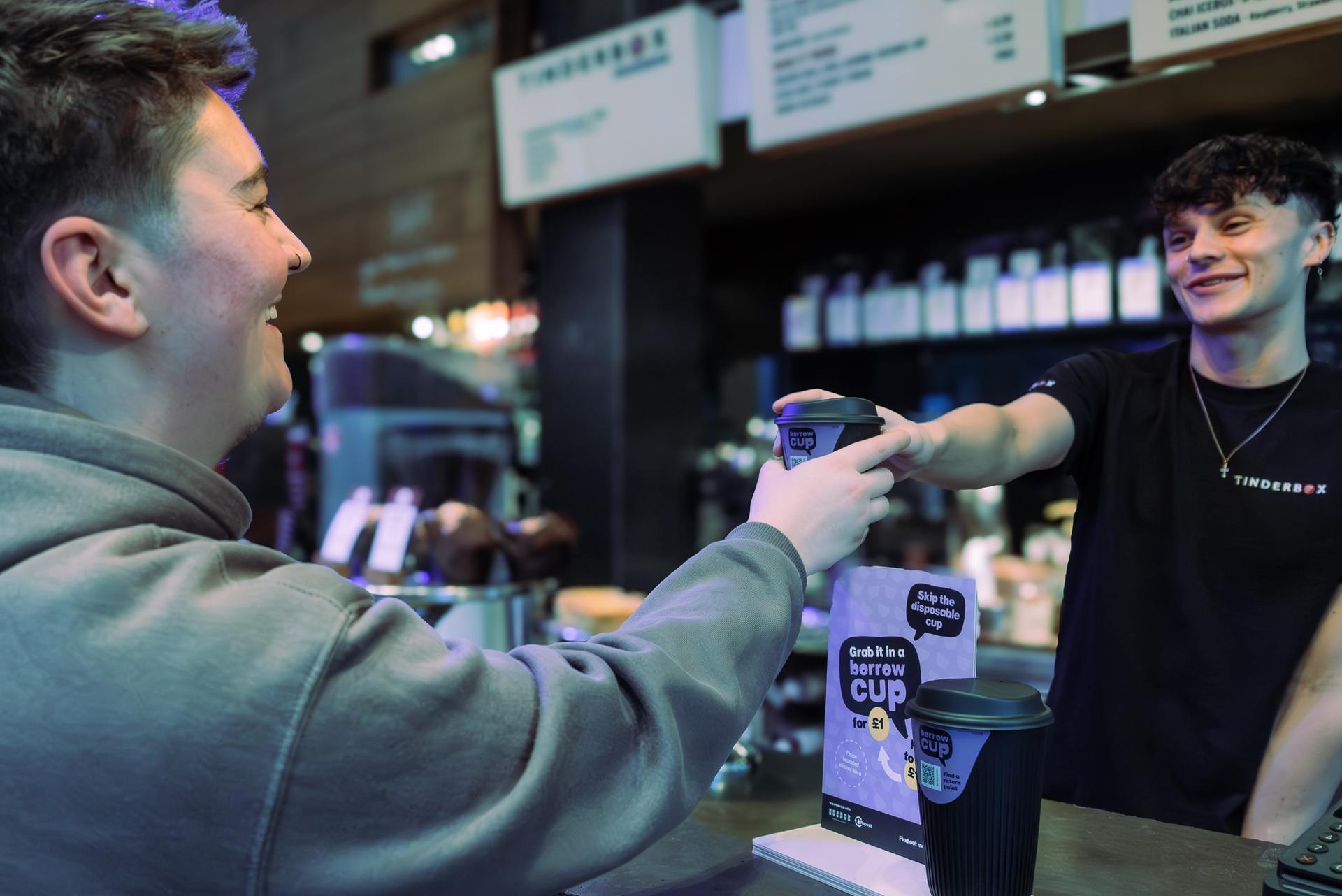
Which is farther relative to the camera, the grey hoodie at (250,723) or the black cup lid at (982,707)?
the black cup lid at (982,707)

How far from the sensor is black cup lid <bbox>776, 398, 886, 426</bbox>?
0.94 meters

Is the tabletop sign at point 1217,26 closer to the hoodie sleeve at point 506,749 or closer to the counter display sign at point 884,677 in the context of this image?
the counter display sign at point 884,677

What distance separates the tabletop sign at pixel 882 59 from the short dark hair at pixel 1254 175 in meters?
0.80

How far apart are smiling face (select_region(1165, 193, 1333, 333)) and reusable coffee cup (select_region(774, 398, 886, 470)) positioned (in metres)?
0.77

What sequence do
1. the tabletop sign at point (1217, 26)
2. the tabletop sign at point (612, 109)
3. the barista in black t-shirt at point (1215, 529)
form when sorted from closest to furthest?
the barista in black t-shirt at point (1215, 529), the tabletop sign at point (1217, 26), the tabletop sign at point (612, 109)

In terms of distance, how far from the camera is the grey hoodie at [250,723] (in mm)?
615

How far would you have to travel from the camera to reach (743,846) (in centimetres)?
104

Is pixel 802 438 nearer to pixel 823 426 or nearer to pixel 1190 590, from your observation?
pixel 823 426

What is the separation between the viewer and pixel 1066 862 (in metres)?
0.95

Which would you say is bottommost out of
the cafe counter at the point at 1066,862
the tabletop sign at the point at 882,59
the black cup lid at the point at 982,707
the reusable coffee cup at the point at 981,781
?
the cafe counter at the point at 1066,862

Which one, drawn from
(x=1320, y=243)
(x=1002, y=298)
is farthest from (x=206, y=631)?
(x=1002, y=298)

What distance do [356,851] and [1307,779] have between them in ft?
4.04

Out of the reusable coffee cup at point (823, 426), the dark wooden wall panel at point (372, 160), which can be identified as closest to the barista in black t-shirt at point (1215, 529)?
the reusable coffee cup at point (823, 426)

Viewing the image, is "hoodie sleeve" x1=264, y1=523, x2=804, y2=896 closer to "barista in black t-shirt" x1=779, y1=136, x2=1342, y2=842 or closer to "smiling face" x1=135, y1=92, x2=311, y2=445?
"smiling face" x1=135, y1=92, x2=311, y2=445
